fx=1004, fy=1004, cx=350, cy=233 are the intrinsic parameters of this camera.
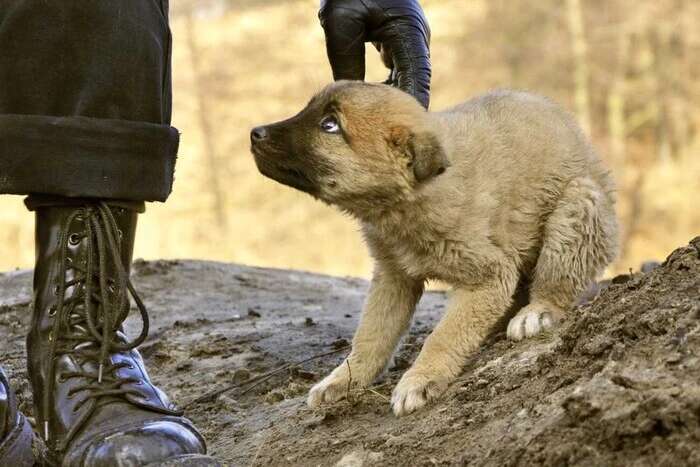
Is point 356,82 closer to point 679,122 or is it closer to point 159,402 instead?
point 159,402

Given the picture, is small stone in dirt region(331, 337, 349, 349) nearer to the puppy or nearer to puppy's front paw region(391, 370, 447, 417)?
the puppy

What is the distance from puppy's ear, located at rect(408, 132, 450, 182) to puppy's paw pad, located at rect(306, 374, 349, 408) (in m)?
0.80

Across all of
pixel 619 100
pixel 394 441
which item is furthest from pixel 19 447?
pixel 619 100

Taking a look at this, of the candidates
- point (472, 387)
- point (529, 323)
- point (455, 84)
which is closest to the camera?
point (472, 387)

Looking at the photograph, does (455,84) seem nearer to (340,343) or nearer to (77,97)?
(340,343)

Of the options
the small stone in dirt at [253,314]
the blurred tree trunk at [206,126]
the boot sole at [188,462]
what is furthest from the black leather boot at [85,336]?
the blurred tree trunk at [206,126]

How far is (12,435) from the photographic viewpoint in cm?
291

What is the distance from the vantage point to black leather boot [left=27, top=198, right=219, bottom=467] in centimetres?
286

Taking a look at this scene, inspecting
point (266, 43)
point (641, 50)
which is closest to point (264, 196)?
point (266, 43)

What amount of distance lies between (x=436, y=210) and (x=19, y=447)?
163 cm

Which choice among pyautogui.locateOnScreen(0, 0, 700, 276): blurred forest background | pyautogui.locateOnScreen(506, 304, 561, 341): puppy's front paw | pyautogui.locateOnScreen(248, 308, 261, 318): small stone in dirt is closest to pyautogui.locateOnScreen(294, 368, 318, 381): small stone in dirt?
pyautogui.locateOnScreen(506, 304, 561, 341): puppy's front paw

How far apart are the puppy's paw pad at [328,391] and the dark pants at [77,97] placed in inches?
42.6

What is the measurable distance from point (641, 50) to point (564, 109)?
2604 cm

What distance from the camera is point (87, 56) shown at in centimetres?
284
